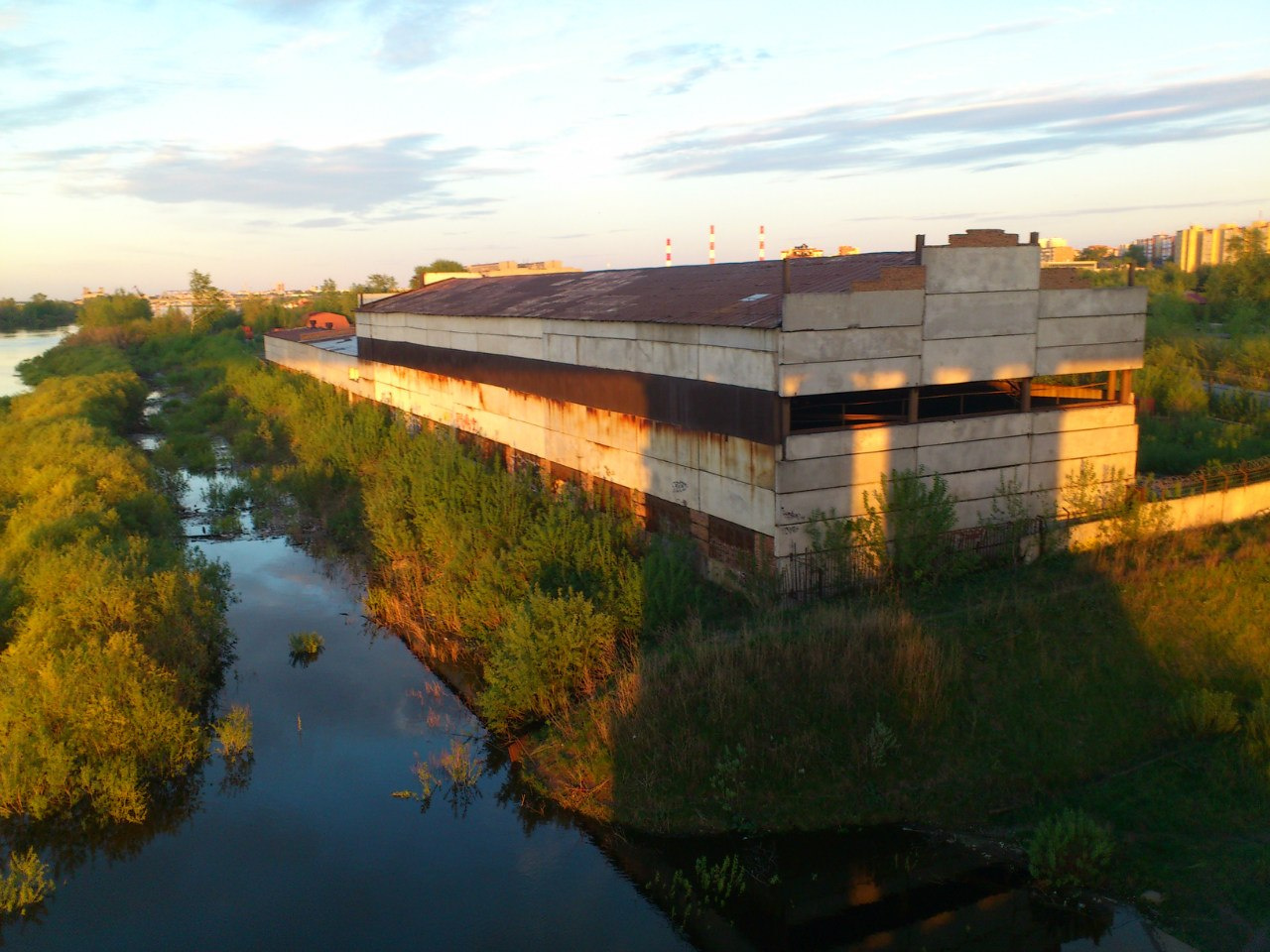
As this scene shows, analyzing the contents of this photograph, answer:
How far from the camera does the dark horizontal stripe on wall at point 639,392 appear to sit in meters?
15.9

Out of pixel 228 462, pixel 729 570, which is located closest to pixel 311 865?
pixel 729 570

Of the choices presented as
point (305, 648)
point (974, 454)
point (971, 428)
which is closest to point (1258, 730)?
point (974, 454)

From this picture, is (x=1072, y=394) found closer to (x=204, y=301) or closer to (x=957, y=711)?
(x=957, y=711)

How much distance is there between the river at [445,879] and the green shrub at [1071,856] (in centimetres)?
34

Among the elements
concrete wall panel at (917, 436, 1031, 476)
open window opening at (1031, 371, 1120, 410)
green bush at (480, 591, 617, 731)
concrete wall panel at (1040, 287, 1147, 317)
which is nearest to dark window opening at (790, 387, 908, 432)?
open window opening at (1031, 371, 1120, 410)

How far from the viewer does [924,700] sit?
498 inches

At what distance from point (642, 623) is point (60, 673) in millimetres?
8208

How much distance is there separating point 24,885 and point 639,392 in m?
12.6

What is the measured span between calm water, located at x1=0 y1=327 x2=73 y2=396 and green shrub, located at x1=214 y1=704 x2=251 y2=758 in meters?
56.1

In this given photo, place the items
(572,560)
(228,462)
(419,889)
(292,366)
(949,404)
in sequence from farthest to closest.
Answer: (292,366), (228,462), (949,404), (572,560), (419,889)

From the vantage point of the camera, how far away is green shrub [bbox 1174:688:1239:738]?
499 inches

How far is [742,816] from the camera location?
39.0 feet

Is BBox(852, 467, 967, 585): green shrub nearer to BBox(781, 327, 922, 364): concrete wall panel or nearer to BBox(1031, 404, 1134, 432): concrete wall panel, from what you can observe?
BBox(781, 327, 922, 364): concrete wall panel

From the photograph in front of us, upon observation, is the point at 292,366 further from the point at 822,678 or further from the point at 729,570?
the point at 822,678
